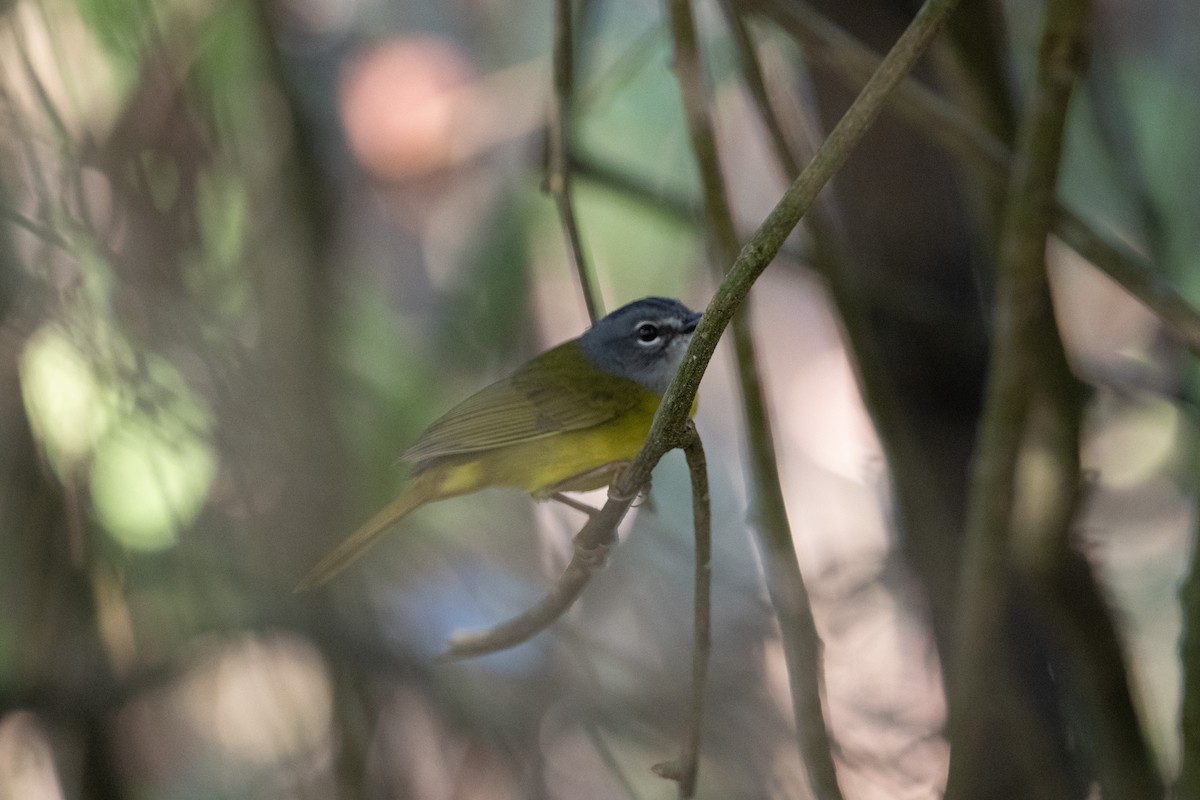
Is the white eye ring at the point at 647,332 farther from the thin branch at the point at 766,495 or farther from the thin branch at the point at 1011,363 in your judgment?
the thin branch at the point at 1011,363

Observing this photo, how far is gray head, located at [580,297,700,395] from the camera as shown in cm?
181

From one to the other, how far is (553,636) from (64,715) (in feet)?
3.15

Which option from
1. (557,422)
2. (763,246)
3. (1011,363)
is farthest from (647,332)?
(763,246)

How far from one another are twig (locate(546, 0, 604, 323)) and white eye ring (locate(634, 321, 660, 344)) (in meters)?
0.20

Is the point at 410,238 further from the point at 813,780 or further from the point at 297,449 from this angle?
the point at 813,780

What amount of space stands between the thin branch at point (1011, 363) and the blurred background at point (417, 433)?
224 millimetres

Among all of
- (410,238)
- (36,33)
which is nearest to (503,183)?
(410,238)

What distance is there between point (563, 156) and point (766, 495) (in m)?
0.56

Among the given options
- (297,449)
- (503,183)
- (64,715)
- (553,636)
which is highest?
(503,183)

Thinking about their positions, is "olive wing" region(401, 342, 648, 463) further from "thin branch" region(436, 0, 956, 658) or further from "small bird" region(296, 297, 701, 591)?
"thin branch" region(436, 0, 956, 658)

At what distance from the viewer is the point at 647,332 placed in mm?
1892

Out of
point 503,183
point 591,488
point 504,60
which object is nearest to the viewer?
point 591,488

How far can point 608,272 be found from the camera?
111 inches

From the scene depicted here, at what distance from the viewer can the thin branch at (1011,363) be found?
5.44 ft
